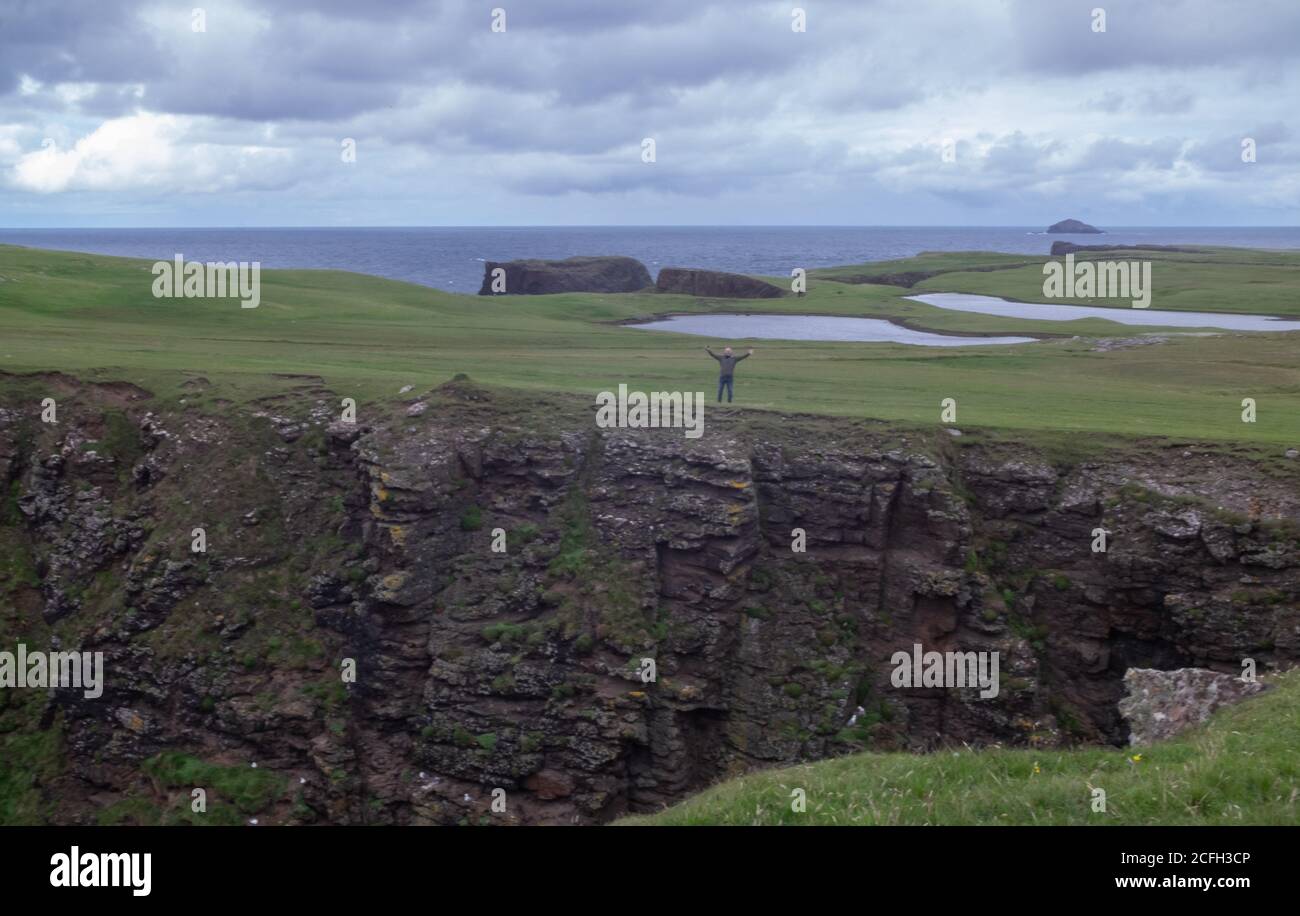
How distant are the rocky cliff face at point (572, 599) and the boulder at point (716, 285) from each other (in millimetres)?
57957

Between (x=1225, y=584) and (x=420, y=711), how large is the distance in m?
17.5

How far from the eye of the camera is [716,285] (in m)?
86.4

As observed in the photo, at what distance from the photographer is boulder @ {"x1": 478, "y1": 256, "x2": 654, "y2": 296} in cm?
9625

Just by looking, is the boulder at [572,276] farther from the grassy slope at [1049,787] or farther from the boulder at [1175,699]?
the grassy slope at [1049,787]

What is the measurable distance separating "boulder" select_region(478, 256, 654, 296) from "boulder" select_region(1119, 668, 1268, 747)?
79348 millimetres

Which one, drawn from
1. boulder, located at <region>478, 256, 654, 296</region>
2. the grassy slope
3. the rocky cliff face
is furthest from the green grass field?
boulder, located at <region>478, 256, 654, 296</region>

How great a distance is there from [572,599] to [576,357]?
1662cm

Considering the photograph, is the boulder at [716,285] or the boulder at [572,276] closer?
the boulder at [716,285]

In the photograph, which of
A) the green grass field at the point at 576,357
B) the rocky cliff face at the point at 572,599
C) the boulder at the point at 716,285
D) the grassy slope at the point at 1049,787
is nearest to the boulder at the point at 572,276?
the boulder at the point at 716,285

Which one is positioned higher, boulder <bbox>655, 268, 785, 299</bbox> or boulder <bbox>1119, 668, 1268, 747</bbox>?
boulder <bbox>655, 268, 785, 299</bbox>

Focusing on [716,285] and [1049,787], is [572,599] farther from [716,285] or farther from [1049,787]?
[716,285]

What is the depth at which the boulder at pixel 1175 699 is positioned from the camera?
15.4 metres

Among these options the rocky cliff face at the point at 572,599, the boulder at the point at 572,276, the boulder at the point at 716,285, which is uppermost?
the boulder at the point at 572,276

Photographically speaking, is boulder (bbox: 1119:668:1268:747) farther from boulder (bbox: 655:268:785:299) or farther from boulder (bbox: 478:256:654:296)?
boulder (bbox: 478:256:654:296)
